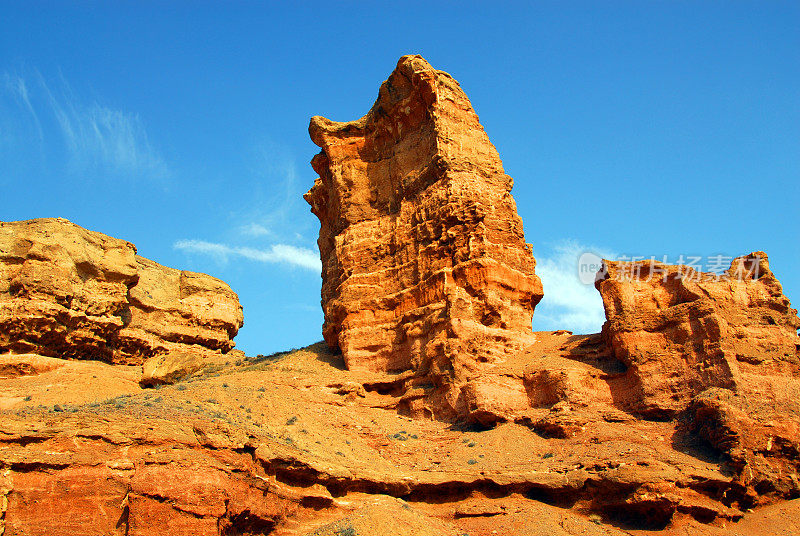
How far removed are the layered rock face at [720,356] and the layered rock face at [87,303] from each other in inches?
940

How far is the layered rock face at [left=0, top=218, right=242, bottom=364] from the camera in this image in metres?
31.7

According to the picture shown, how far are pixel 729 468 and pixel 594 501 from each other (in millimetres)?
4381

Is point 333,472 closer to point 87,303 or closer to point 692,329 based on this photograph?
point 692,329

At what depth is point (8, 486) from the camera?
1521 centimetres

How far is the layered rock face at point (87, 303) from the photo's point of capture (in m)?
31.7

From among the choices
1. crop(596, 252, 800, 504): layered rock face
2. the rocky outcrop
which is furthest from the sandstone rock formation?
the rocky outcrop

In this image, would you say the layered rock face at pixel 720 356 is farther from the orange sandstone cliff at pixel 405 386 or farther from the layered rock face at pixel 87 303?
the layered rock face at pixel 87 303

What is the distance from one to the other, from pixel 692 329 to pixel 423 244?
40.6 feet

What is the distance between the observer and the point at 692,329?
25.4 meters

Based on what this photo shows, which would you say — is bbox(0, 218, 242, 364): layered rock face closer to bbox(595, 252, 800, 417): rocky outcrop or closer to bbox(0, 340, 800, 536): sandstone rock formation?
bbox(0, 340, 800, 536): sandstone rock formation

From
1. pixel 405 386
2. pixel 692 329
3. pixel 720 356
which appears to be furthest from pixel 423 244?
pixel 720 356

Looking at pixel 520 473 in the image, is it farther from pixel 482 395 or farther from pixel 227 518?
pixel 227 518

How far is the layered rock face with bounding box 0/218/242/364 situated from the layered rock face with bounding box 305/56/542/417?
934 cm

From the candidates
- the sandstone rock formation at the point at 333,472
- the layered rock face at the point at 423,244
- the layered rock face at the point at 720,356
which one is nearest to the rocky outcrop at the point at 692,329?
the layered rock face at the point at 720,356
